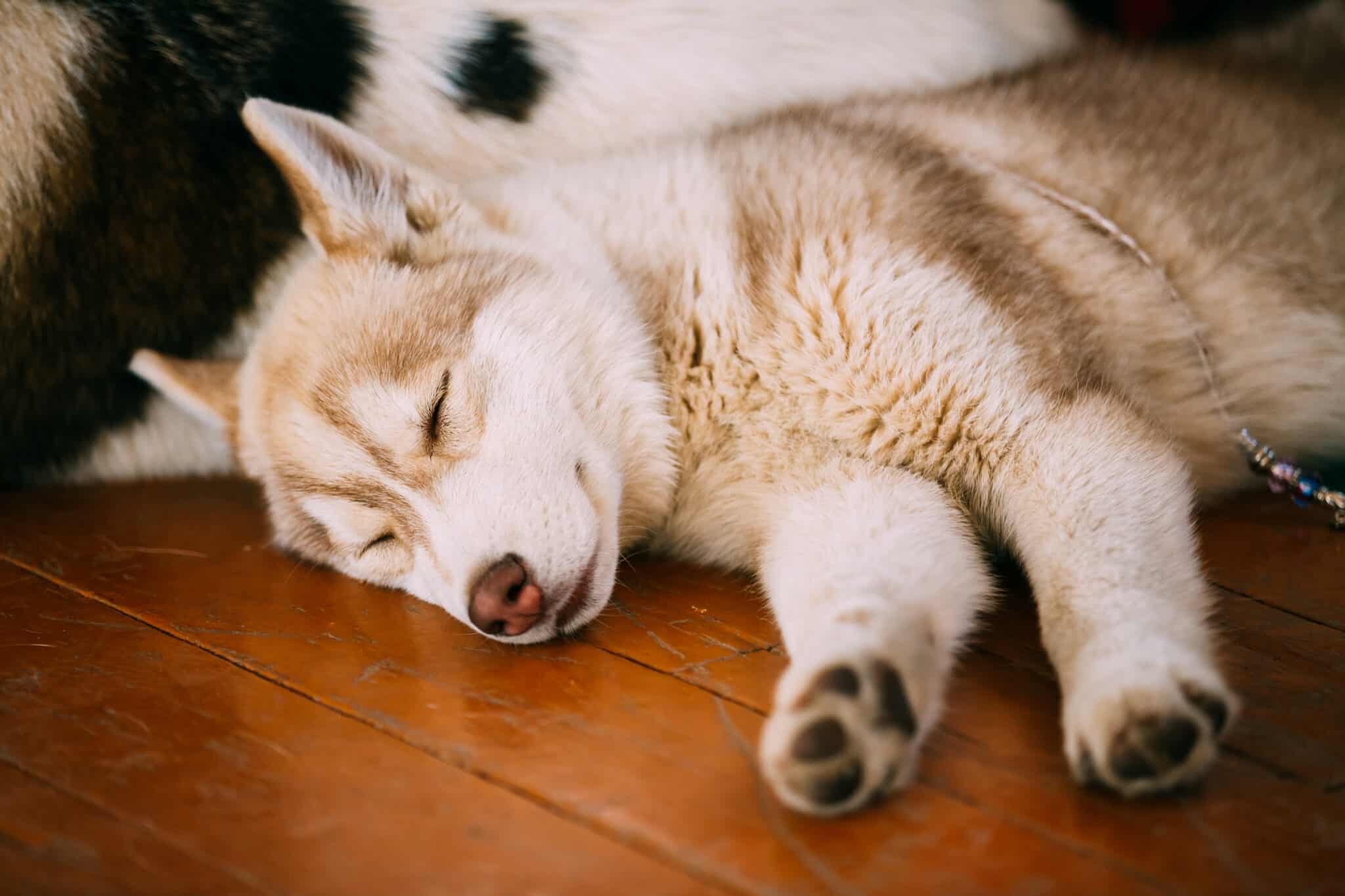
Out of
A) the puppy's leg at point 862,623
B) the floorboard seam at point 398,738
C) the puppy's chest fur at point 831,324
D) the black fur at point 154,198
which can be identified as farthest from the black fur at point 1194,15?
the floorboard seam at point 398,738

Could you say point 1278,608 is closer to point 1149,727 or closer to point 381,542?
point 1149,727

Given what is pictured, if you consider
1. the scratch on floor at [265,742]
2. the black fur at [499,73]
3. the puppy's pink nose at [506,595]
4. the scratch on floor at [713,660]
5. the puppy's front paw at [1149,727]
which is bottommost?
the scratch on floor at [265,742]

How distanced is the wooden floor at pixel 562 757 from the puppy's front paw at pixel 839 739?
0.14ft

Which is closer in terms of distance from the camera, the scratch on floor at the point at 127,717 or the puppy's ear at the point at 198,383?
the scratch on floor at the point at 127,717

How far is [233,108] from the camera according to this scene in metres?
2.09

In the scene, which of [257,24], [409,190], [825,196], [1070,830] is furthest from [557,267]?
[1070,830]

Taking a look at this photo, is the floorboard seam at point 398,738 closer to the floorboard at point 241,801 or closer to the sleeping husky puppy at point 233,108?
the floorboard at point 241,801

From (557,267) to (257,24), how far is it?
0.84m

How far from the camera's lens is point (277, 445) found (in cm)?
196

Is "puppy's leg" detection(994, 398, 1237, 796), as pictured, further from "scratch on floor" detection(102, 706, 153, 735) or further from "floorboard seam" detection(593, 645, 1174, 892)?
"scratch on floor" detection(102, 706, 153, 735)

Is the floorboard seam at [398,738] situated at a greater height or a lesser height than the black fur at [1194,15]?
lesser

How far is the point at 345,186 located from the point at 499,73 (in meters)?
0.53

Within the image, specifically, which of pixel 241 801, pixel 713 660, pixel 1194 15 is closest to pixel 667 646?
pixel 713 660

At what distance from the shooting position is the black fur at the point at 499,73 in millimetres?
2260
